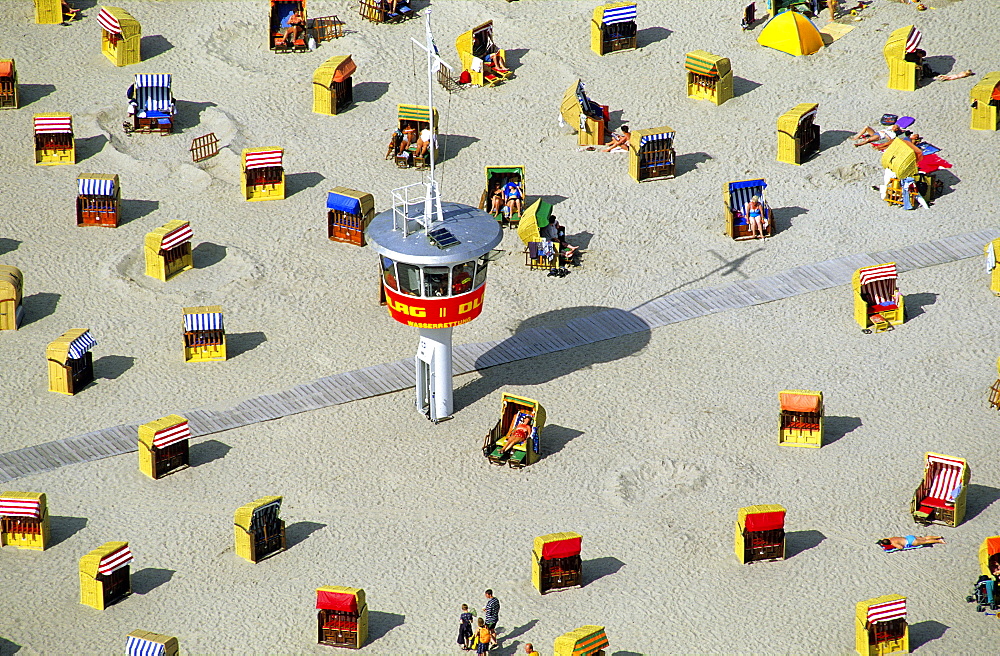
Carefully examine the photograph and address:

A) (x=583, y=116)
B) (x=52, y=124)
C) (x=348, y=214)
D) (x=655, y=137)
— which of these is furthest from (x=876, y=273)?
(x=52, y=124)

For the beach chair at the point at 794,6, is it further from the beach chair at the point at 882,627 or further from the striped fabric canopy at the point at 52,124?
the beach chair at the point at 882,627

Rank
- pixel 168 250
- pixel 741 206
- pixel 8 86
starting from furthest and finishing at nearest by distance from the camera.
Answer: pixel 8 86 < pixel 741 206 < pixel 168 250

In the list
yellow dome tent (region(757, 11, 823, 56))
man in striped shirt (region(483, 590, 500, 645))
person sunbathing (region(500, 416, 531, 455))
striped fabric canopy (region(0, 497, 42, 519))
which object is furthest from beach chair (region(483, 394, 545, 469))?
yellow dome tent (region(757, 11, 823, 56))

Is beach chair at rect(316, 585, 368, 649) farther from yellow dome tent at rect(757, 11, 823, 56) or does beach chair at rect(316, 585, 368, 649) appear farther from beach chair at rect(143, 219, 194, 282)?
yellow dome tent at rect(757, 11, 823, 56)

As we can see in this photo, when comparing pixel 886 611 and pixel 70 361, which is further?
pixel 70 361

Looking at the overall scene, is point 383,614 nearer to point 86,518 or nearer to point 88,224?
point 86,518

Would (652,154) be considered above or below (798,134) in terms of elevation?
below

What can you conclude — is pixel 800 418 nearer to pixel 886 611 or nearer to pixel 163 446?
pixel 886 611
